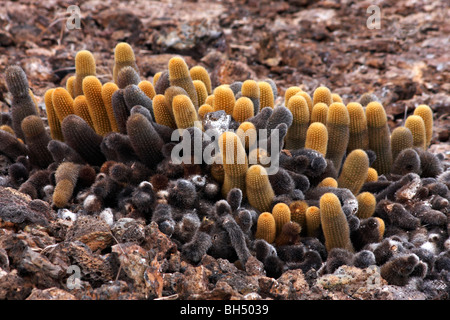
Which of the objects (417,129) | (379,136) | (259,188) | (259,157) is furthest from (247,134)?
(417,129)

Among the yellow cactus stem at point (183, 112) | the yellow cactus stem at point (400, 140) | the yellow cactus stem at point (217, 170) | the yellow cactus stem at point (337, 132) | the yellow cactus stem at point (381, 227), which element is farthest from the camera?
the yellow cactus stem at point (400, 140)

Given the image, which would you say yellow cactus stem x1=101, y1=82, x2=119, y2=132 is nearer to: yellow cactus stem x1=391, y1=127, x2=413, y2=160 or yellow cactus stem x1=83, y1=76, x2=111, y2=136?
yellow cactus stem x1=83, y1=76, x2=111, y2=136

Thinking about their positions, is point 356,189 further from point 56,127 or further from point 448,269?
point 56,127

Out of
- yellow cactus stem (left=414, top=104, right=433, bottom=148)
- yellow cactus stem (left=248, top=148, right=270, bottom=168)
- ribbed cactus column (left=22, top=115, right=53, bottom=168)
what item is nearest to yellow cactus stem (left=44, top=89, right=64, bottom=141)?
ribbed cactus column (left=22, top=115, right=53, bottom=168)

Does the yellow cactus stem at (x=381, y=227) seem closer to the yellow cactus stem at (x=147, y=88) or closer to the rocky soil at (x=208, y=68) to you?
the rocky soil at (x=208, y=68)

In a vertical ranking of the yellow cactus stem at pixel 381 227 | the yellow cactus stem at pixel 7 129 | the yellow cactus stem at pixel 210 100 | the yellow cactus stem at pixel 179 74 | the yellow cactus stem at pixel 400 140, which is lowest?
the yellow cactus stem at pixel 381 227

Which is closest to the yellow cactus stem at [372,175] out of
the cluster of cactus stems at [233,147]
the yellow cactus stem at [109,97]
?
the cluster of cactus stems at [233,147]

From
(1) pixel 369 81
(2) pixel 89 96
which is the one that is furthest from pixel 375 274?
(1) pixel 369 81
